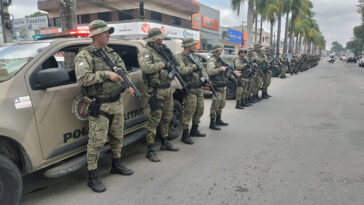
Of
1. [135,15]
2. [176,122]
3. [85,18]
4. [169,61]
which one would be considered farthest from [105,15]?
[169,61]

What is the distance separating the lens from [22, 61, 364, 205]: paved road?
299 cm

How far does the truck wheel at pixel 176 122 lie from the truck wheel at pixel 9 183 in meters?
2.75

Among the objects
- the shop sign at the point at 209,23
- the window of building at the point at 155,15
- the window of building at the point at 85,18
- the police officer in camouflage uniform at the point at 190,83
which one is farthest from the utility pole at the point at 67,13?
the shop sign at the point at 209,23

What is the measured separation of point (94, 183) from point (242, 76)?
5.78 meters

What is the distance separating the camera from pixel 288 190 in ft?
10.3

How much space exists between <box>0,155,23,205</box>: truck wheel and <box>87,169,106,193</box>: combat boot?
29.5 inches

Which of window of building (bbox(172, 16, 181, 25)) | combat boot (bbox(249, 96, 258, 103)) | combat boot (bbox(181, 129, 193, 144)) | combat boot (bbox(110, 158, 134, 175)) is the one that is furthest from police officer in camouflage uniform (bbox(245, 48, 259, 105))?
window of building (bbox(172, 16, 181, 25))

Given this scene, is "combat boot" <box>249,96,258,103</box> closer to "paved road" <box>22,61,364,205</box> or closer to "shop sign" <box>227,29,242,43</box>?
"paved road" <box>22,61,364,205</box>

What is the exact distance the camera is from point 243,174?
141 inches

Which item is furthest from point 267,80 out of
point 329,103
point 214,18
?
point 214,18

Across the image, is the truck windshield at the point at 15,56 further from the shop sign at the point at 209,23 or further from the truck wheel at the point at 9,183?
the shop sign at the point at 209,23

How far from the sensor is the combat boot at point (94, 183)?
313 centimetres

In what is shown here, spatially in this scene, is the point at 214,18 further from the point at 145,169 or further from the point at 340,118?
the point at 145,169

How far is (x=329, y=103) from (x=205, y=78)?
19.1 feet
